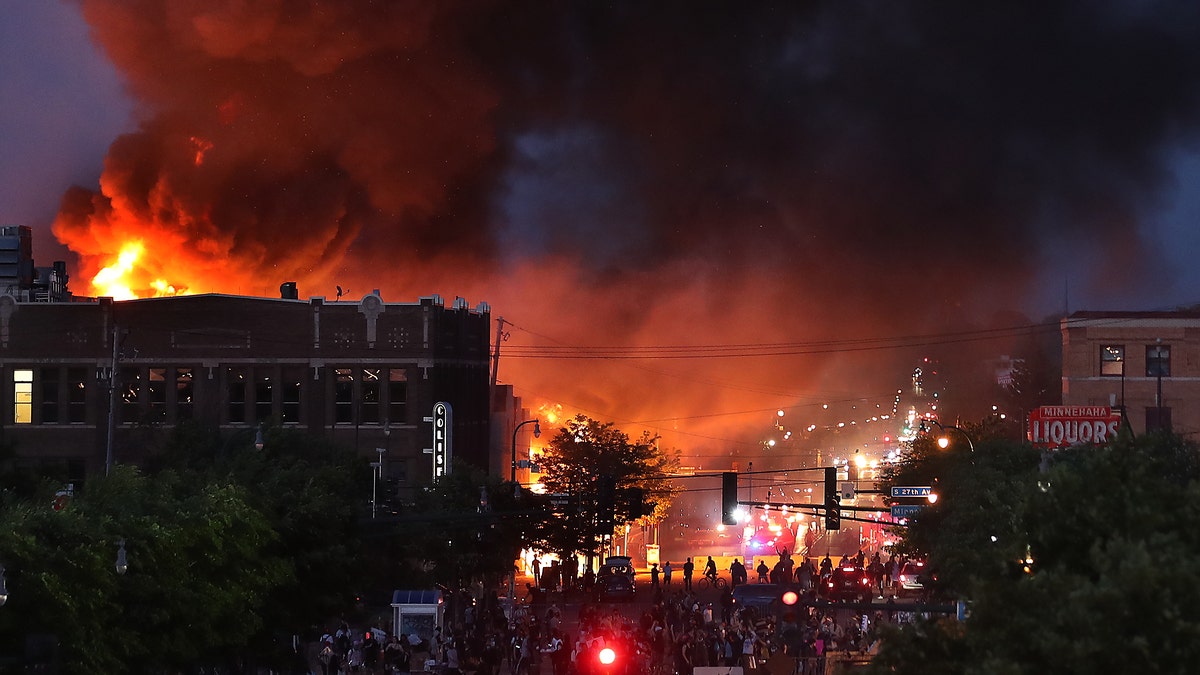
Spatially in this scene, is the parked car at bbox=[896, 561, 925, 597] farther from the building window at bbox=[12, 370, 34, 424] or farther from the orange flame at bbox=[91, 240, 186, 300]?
the orange flame at bbox=[91, 240, 186, 300]

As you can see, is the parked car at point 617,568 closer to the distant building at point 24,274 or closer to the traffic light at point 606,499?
the traffic light at point 606,499

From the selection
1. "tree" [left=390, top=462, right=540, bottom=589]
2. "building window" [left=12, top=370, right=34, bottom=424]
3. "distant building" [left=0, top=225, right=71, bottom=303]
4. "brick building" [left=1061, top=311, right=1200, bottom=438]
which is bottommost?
"tree" [left=390, top=462, right=540, bottom=589]

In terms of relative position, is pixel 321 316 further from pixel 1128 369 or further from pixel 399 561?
pixel 1128 369

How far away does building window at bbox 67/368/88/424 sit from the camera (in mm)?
64625

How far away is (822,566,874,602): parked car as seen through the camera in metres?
49.0

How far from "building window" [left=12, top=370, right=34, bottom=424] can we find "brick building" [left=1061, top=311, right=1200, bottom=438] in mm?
48237

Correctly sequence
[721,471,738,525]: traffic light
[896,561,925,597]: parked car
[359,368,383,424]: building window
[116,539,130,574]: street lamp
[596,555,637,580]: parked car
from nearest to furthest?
[116,539,130,574]: street lamp < [721,471,738,525]: traffic light < [896,561,925,597]: parked car < [596,555,637,580]: parked car < [359,368,383,424]: building window

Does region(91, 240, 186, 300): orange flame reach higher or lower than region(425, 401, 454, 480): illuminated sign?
higher

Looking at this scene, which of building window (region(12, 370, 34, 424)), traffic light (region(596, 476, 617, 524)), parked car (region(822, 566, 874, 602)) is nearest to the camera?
traffic light (region(596, 476, 617, 524))

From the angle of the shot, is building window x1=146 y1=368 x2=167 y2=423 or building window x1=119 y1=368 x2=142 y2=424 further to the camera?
building window x1=146 y1=368 x2=167 y2=423

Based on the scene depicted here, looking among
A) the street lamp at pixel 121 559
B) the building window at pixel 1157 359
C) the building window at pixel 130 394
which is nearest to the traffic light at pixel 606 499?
the street lamp at pixel 121 559

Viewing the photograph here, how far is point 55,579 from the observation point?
21.7m

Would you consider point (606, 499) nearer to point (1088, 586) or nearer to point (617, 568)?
point (617, 568)

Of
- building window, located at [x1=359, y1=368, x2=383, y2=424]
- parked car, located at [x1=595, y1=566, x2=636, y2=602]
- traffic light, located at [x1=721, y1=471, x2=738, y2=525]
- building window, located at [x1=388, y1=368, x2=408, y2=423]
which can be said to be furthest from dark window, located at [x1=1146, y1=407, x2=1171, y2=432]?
building window, located at [x1=359, y1=368, x2=383, y2=424]
